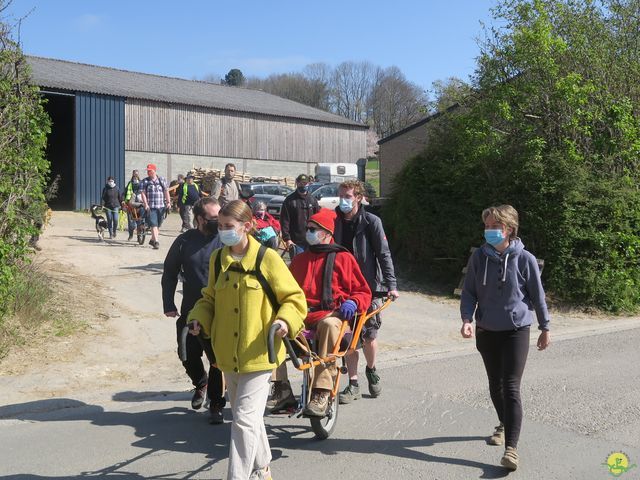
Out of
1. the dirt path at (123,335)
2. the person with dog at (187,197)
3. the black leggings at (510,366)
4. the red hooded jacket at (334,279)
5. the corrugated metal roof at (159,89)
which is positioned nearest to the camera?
the black leggings at (510,366)

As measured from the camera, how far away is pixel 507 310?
5406mm

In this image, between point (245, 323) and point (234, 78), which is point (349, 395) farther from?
point (234, 78)

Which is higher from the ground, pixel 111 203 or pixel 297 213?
pixel 111 203

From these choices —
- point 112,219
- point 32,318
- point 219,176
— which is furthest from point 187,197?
point 219,176

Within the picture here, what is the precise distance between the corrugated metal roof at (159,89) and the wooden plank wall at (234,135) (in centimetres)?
41

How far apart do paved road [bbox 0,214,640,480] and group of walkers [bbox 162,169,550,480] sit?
13.7 inches

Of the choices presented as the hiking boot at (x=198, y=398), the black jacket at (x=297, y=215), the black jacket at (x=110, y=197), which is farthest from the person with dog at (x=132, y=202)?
the hiking boot at (x=198, y=398)

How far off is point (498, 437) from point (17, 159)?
20.4ft

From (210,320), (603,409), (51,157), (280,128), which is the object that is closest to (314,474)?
(210,320)

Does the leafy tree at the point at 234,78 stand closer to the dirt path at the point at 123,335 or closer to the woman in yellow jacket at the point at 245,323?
the dirt path at the point at 123,335

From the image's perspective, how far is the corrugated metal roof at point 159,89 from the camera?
34409mm

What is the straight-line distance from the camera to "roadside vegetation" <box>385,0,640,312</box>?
13.6 m

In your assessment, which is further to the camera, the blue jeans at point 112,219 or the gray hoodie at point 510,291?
the blue jeans at point 112,219

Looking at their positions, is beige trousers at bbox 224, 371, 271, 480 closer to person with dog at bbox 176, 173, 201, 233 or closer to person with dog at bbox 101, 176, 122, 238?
person with dog at bbox 176, 173, 201, 233
